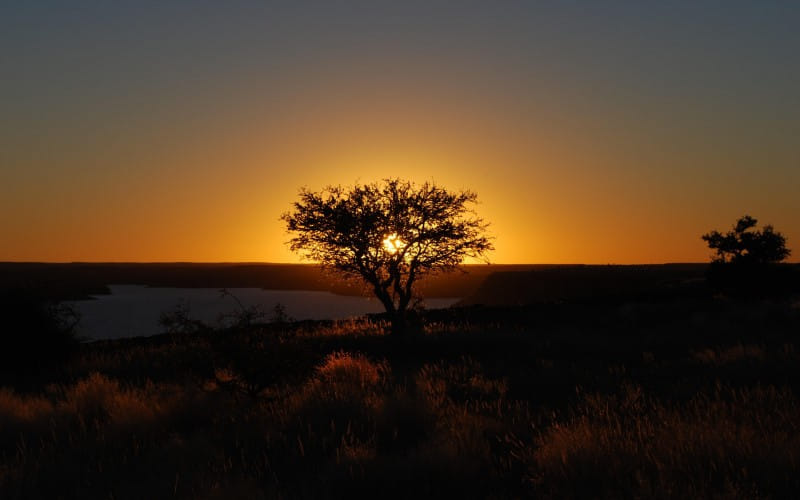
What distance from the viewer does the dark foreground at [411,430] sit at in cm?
601

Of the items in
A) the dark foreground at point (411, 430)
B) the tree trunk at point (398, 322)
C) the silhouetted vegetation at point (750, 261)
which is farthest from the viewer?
the silhouetted vegetation at point (750, 261)

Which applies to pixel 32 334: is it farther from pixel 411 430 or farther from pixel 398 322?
pixel 411 430

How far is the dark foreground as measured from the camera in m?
6.01

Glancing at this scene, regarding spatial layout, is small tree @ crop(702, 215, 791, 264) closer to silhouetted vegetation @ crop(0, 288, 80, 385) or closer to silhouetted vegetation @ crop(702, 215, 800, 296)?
silhouetted vegetation @ crop(702, 215, 800, 296)

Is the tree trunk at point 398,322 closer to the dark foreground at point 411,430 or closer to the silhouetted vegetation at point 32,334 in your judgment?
the dark foreground at point 411,430

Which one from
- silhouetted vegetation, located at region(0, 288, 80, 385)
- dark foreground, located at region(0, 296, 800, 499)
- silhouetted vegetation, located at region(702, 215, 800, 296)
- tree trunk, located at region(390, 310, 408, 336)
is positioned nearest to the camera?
dark foreground, located at region(0, 296, 800, 499)

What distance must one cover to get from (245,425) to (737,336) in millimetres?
17040

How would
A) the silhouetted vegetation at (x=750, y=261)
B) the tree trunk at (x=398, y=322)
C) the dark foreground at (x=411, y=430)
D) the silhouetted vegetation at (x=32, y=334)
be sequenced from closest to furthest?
the dark foreground at (x=411, y=430) → the silhouetted vegetation at (x=32, y=334) → the tree trunk at (x=398, y=322) → the silhouetted vegetation at (x=750, y=261)

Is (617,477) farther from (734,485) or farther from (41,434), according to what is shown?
(41,434)

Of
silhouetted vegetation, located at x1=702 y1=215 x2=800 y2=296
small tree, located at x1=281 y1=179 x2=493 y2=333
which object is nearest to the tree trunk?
small tree, located at x1=281 y1=179 x2=493 y2=333

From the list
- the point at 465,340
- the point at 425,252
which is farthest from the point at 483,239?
the point at 465,340

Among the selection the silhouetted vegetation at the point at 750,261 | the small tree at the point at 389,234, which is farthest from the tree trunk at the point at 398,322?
the silhouetted vegetation at the point at 750,261

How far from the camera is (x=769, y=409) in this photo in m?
8.20

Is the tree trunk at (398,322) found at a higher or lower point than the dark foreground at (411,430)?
higher
